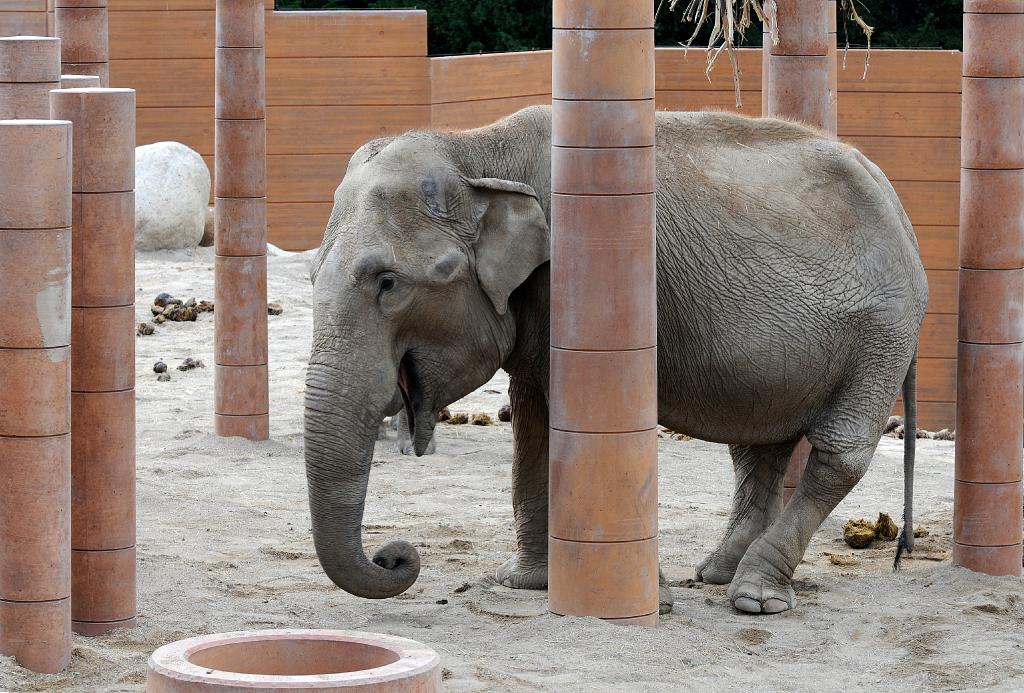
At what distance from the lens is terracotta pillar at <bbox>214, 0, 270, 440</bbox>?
35.0 ft

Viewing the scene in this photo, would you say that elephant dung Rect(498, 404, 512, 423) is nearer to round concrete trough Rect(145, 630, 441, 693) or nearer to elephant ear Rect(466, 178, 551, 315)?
elephant ear Rect(466, 178, 551, 315)

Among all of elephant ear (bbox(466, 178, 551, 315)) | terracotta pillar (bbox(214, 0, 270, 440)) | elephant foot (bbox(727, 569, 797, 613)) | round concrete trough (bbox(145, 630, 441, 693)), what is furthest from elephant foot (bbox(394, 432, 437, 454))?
round concrete trough (bbox(145, 630, 441, 693))

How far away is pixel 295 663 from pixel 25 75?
12.3 feet

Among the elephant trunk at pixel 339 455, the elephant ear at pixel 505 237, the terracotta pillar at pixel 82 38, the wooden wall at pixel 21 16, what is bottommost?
the elephant trunk at pixel 339 455

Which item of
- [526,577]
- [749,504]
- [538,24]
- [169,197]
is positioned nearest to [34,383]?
[526,577]

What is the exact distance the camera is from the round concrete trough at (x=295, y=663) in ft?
14.9

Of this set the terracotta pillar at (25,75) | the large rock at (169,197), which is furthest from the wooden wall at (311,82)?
the terracotta pillar at (25,75)

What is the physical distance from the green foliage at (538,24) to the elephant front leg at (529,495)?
51.1 feet

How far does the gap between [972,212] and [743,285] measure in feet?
4.39

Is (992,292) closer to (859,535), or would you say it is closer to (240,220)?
(859,535)

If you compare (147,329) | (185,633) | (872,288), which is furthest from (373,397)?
(147,329)

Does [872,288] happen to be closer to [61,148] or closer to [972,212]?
[972,212]

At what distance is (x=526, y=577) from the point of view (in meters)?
7.50

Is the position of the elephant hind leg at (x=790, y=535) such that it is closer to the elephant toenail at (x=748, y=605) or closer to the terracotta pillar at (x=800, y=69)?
the elephant toenail at (x=748, y=605)
